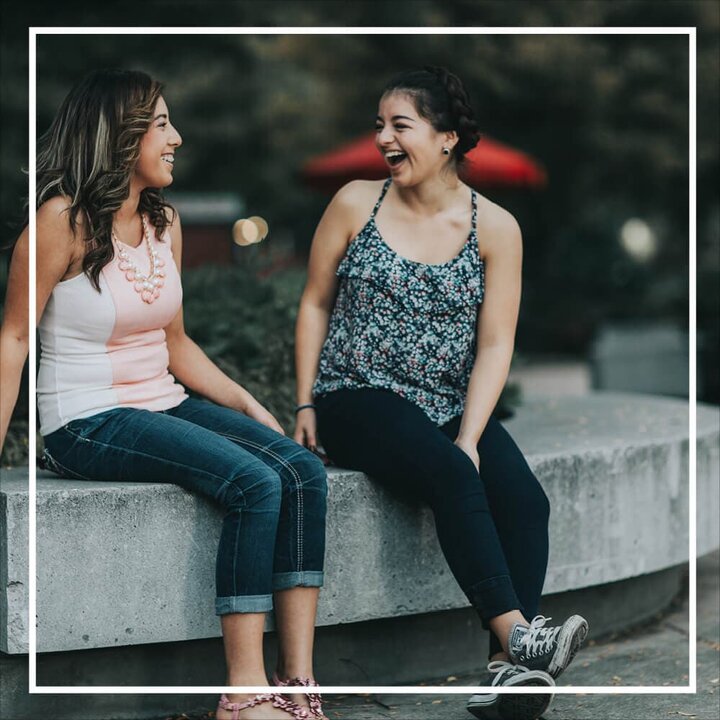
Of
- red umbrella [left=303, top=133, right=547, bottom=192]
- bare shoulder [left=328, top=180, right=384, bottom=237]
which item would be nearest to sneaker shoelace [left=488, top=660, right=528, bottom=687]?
bare shoulder [left=328, top=180, right=384, bottom=237]

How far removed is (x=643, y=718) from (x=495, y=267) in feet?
4.51

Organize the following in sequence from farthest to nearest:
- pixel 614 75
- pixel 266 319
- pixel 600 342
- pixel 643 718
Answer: pixel 614 75 < pixel 600 342 < pixel 266 319 < pixel 643 718

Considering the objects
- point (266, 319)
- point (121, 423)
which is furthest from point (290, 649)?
point (266, 319)

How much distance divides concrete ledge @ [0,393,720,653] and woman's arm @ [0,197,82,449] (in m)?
0.31

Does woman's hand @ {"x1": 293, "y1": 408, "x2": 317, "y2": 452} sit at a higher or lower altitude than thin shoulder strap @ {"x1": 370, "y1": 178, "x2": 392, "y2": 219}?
lower

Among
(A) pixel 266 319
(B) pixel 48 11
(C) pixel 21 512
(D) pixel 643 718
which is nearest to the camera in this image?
(C) pixel 21 512

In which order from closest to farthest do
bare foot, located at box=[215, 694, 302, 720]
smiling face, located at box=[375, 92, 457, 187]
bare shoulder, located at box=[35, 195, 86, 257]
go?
bare foot, located at box=[215, 694, 302, 720] < bare shoulder, located at box=[35, 195, 86, 257] < smiling face, located at box=[375, 92, 457, 187]

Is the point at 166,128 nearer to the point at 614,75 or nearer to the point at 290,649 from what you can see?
the point at 290,649

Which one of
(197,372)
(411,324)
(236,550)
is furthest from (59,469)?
(411,324)

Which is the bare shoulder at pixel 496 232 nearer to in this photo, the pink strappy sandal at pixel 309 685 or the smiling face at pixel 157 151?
the smiling face at pixel 157 151

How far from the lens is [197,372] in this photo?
4070mm

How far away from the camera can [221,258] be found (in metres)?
8.16

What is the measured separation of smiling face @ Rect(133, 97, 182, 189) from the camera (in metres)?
3.71

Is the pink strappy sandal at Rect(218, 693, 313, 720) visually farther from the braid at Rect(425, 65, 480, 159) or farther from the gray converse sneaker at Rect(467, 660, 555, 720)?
the braid at Rect(425, 65, 480, 159)
